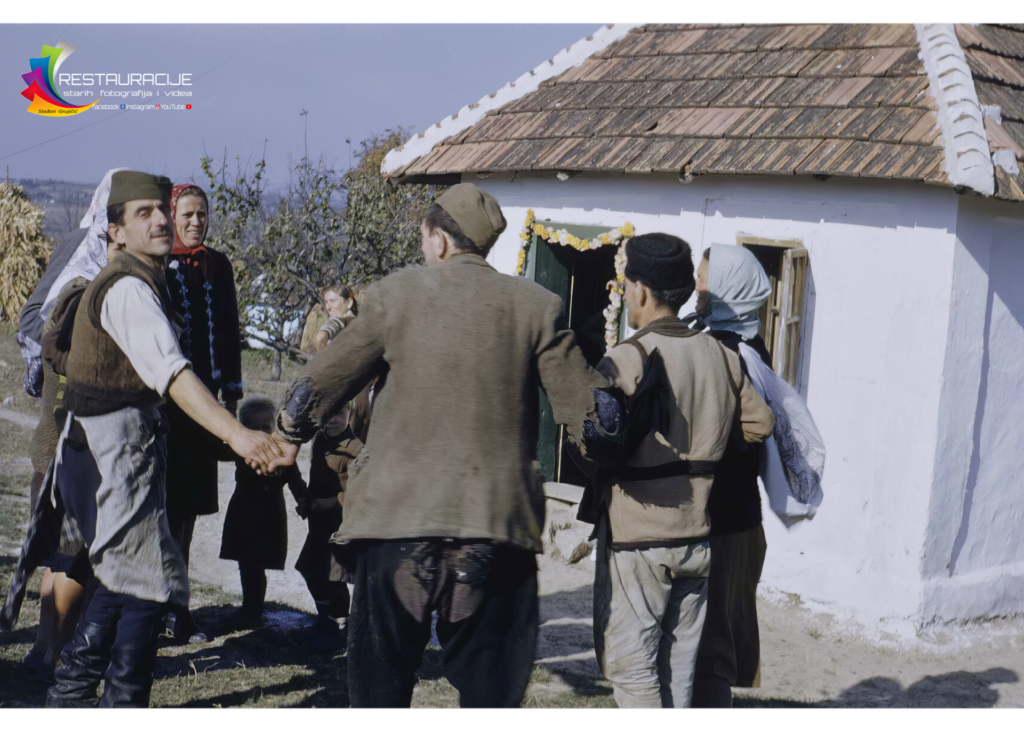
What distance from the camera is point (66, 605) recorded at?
157 inches

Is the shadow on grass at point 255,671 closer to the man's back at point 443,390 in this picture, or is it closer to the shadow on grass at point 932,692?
the man's back at point 443,390

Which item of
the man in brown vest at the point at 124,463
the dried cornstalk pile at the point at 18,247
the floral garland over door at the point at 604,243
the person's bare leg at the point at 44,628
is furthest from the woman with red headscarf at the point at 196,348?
the dried cornstalk pile at the point at 18,247

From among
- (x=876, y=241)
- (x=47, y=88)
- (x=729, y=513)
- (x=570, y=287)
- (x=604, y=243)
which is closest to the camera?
(x=729, y=513)

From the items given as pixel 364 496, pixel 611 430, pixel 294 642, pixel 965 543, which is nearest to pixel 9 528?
pixel 294 642

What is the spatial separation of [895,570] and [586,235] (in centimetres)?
308

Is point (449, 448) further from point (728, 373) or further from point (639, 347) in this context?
point (728, 373)

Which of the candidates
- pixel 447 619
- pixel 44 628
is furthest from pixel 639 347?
pixel 44 628

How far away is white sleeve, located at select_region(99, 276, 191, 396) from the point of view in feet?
10.5

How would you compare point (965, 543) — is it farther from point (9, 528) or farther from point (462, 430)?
point (9, 528)

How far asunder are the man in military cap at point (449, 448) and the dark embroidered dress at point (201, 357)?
166cm

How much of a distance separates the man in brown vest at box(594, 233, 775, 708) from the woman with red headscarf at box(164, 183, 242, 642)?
81.3 inches

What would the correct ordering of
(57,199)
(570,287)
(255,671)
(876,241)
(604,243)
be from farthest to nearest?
1. (57,199)
2. (570,287)
3. (604,243)
4. (876,241)
5. (255,671)

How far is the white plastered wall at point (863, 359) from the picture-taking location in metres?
5.83

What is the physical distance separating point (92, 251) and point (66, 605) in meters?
1.43
